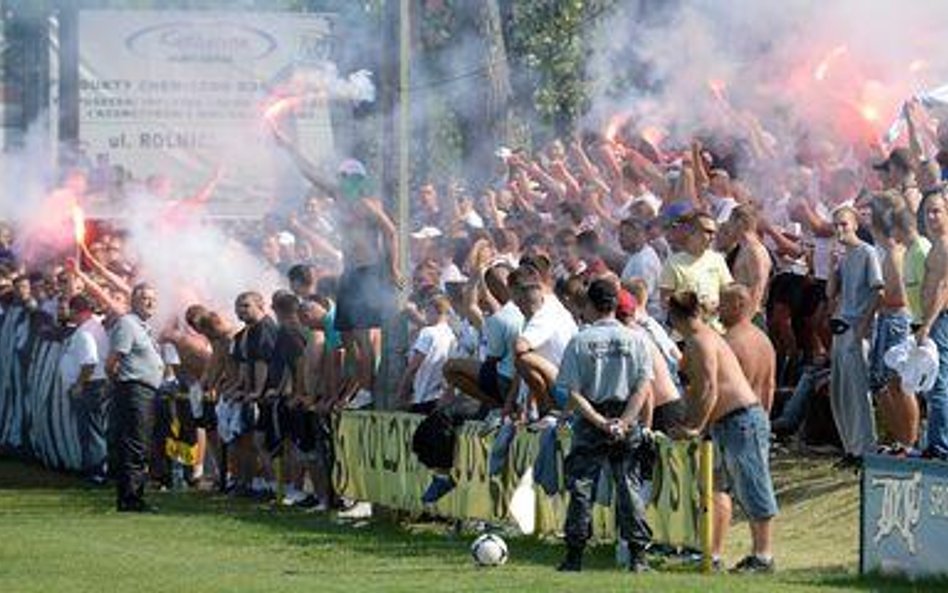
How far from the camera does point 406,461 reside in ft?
78.7

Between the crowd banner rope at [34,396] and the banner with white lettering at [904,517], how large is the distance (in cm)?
1501

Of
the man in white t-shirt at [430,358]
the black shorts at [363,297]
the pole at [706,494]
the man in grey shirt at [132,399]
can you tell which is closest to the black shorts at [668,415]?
the pole at [706,494]

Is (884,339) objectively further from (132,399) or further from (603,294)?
(132,399)

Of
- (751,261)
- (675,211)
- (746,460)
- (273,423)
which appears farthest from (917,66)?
(273,423)

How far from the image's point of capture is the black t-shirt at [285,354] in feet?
89.3

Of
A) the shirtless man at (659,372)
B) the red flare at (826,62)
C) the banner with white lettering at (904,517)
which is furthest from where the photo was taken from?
the red flare at (826,62)

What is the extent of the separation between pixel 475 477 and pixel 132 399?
476cm

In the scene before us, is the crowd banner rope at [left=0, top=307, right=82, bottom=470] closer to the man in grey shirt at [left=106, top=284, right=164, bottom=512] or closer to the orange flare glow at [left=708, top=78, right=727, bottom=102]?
the man in grey shirt at [left=106, top=284, right=164, bottom=512]

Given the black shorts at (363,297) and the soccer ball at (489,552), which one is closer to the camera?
the soccer ball at (489,552)

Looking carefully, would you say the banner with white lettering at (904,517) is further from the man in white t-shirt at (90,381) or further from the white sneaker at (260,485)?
the man in white t-shirt at (90,381)

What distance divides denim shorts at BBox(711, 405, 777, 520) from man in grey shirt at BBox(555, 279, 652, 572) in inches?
21.4

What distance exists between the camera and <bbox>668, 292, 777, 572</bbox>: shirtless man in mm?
19250

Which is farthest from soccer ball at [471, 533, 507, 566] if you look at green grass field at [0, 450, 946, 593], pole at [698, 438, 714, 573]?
pole at [698, 438, 714, 573]

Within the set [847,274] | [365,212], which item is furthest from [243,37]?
[847,274]
